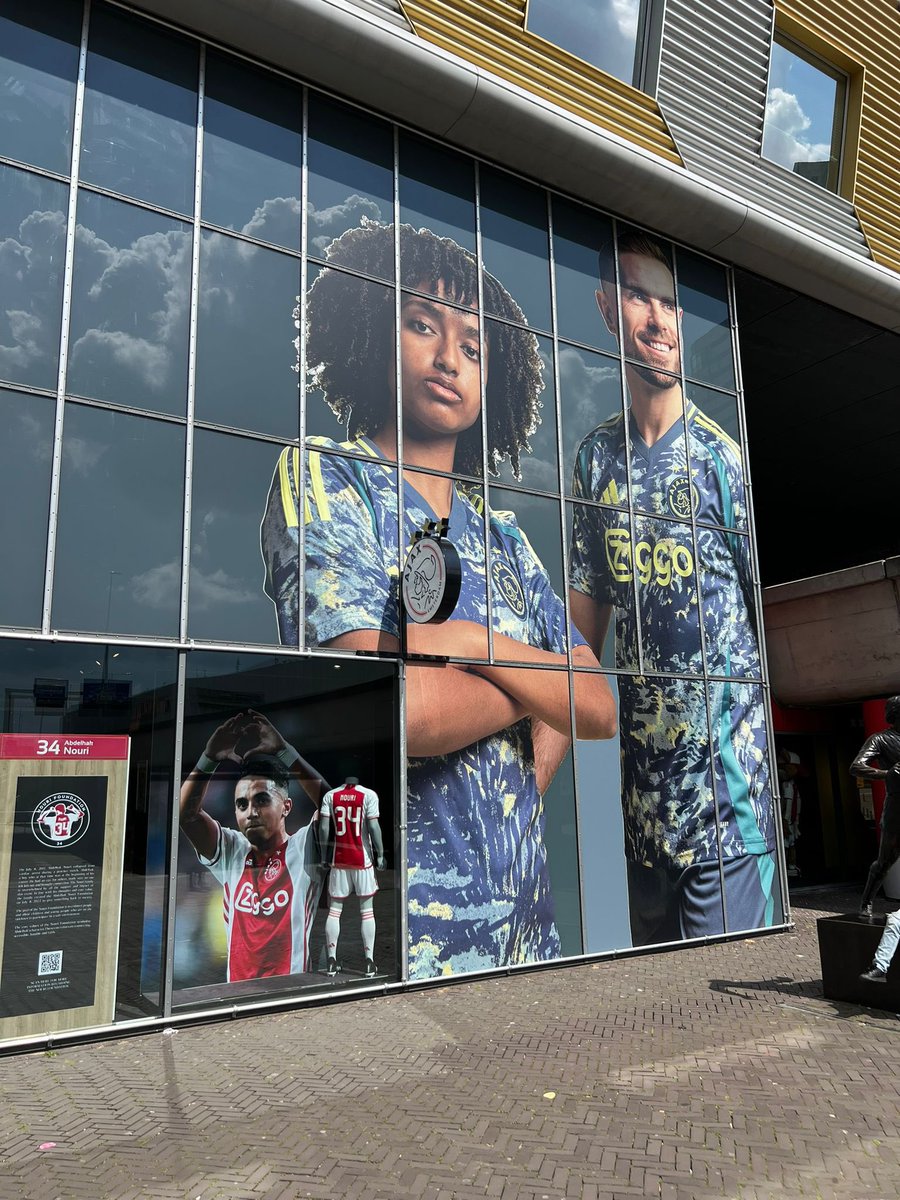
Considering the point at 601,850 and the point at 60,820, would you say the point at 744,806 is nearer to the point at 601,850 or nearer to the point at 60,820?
the point at 601,850

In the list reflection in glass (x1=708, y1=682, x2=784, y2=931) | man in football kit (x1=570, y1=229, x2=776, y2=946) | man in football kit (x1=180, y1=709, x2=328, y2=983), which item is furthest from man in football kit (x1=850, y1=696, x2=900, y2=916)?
man in football kit (x1=180, y1=709, x2=328, y2=983)

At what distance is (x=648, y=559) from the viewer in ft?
42.9

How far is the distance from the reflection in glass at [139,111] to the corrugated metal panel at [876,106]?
11.6m

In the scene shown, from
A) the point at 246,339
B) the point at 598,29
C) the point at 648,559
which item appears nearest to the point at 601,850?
the point at 648,559

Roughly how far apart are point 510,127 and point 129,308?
238 inches

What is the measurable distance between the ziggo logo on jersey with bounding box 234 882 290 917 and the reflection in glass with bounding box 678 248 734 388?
1022 centimetres

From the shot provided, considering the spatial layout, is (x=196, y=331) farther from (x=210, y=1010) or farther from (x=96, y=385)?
(x=210, y=1010)

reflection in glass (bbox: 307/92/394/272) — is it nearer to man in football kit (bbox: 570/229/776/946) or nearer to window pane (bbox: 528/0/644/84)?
window pane (bbox: 528/0/644/84)

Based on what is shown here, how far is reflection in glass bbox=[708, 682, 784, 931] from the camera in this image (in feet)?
42.1

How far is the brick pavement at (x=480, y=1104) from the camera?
5.09m

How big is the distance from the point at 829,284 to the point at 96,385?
508 inches

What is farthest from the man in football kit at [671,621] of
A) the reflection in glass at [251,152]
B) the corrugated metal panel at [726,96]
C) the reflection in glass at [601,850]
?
the reflection in glass at [251,152]

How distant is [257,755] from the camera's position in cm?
947

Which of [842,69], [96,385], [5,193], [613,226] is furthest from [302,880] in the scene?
[842,69]
